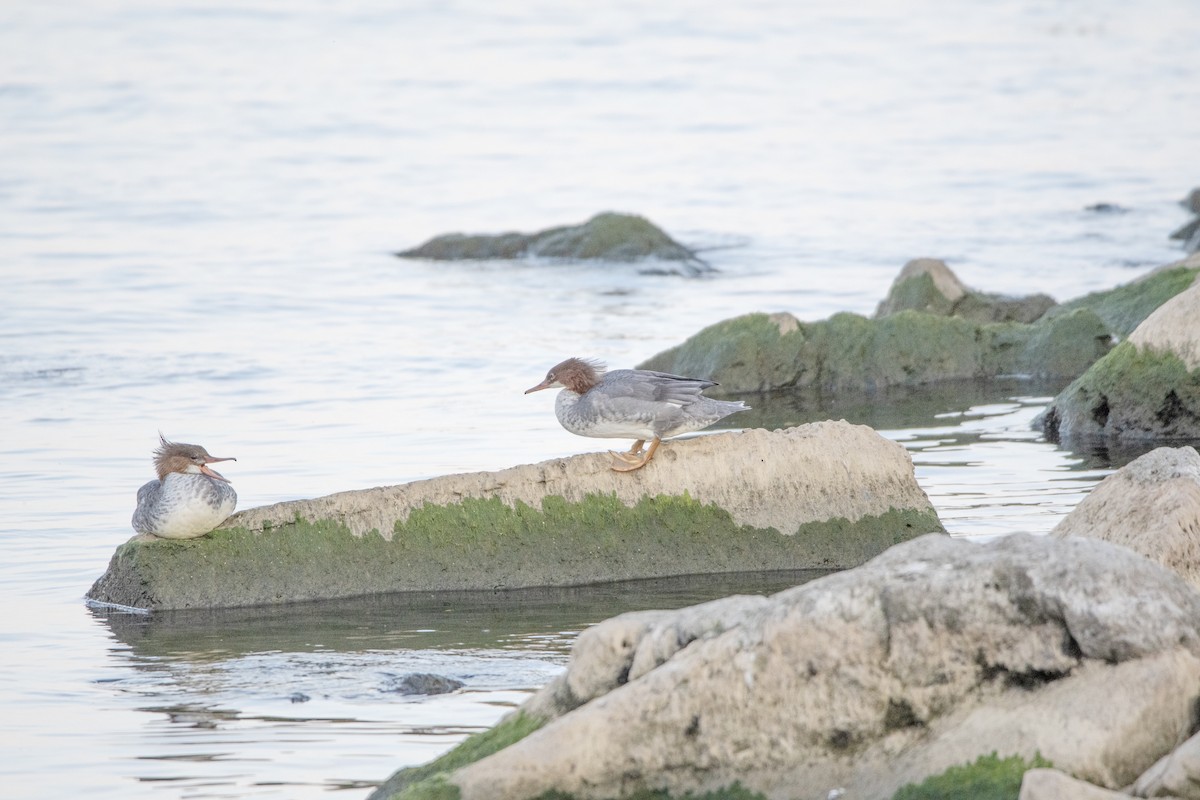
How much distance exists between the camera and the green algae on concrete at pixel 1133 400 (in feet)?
40.9

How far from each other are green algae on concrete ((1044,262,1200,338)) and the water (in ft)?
5.10

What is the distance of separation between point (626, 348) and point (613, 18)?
104 feet

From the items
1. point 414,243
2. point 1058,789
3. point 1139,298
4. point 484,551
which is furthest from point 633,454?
point 414,243

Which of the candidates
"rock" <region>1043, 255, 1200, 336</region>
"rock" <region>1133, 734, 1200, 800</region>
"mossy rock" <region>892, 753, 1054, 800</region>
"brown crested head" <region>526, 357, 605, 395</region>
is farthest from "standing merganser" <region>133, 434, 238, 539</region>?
"rock" <region>1043, 255, 1200, 336</region>

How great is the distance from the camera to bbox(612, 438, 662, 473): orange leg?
31.8ft

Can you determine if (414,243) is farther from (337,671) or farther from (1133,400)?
(337,671)

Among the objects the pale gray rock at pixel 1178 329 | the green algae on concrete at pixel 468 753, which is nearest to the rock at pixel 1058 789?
the green algae on concrete at pixel 468 753

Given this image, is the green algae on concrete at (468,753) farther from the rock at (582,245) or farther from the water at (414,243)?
the rock at (582,245)

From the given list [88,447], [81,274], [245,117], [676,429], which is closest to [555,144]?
[245,117]

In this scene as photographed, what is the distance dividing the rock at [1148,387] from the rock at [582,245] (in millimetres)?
10916

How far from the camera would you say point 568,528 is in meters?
9.73

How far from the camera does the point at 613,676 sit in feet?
19.9

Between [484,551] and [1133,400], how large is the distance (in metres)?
5.40

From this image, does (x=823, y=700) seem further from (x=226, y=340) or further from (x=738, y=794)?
(x=226, y=340)
